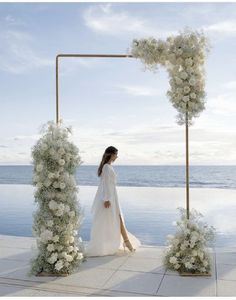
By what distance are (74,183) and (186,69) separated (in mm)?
1857

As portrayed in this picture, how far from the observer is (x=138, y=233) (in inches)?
340

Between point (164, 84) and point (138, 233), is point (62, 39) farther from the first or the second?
point (138, 233)

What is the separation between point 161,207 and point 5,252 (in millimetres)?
6859

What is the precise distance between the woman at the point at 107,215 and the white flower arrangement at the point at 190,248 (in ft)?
3.08

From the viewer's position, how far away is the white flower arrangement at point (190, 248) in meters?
5.01

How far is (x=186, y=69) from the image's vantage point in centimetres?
522

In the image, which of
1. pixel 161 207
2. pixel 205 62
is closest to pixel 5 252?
pixel 205 62

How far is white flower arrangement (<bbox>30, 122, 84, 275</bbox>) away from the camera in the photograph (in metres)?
5.00

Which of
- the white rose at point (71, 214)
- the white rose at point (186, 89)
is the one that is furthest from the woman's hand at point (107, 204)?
the white rose at point (186, 89)

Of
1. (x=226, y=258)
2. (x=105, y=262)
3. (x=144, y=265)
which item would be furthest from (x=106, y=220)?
(x=226, y=258)

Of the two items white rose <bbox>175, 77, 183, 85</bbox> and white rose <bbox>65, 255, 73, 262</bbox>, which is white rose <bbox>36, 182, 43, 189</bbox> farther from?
white rose <bbox>175, 77, 183, 85</bbox>

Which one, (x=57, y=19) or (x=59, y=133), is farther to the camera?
(x=57, y=19)

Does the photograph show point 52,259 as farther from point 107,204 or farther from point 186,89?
point 186,89

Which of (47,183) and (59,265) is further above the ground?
(47,183)
